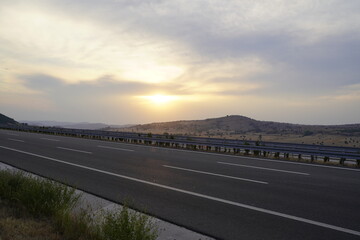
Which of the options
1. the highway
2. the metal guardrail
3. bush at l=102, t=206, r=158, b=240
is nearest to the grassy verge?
bush at l=102, t=206, r=158, b=240

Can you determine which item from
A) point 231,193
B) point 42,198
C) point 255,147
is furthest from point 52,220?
point 255,147

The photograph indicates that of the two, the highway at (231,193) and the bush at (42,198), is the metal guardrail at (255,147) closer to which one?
the highway at (231,193)

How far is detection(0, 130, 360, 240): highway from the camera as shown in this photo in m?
5.55

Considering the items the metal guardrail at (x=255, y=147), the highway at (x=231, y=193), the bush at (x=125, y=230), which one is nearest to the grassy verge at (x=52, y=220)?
the bush at (x=125, y=230)

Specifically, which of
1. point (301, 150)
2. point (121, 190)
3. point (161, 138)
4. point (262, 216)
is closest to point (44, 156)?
point (121, 190)

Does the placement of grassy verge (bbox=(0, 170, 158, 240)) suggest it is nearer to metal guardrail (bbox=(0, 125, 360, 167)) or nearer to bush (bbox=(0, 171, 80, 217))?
bush (bbox=(0, 171, 80, 217))

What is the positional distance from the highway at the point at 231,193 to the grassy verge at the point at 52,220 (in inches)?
34.8

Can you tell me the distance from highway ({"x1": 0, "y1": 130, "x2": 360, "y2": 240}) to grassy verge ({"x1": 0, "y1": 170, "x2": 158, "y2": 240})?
885 mm

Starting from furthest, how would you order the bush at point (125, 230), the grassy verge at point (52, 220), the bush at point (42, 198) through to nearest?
1. the bush at point (42, 198)
2. the grassy verge at point (52, 220)
3. the bush at point (125, 230)

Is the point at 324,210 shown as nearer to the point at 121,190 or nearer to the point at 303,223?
the point at 303,223

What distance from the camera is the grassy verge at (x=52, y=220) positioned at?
4125 millimetres

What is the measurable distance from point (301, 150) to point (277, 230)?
36.7 feet

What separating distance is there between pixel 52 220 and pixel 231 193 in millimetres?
4571

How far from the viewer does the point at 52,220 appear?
17.2ft
